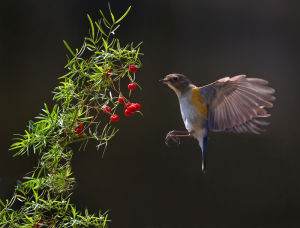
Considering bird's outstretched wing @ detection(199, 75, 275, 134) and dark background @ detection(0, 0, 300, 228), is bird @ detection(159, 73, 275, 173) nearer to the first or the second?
bird's outstretched wing @ detection(199, 75, 275, 134)

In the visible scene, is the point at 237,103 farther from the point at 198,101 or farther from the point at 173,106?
the point at 173,106

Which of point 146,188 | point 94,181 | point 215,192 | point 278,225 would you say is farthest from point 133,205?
point 278,225

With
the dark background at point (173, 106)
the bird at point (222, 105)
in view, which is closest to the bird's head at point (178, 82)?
the bird at point (222, 105)

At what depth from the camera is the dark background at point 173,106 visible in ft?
5.30

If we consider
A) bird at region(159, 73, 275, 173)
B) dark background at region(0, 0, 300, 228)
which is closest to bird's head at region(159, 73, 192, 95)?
bird at region(159, 73, 275, 173)

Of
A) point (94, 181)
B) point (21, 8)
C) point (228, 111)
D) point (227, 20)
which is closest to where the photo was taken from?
point (228, 111)

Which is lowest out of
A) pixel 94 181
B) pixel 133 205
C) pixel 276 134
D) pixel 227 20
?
pixel 133 205

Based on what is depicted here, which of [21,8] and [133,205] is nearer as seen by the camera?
[21,8]

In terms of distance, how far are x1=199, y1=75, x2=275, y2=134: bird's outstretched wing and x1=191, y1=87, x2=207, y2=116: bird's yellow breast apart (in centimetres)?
1

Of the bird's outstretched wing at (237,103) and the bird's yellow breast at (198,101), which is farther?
the bird's yellow breast at (198,101)

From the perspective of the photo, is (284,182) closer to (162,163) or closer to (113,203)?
(162,163)

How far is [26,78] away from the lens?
1622 millimetres

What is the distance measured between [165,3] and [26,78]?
65 centimetres

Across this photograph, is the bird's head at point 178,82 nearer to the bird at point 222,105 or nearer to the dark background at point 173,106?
the bird at point 222,105
